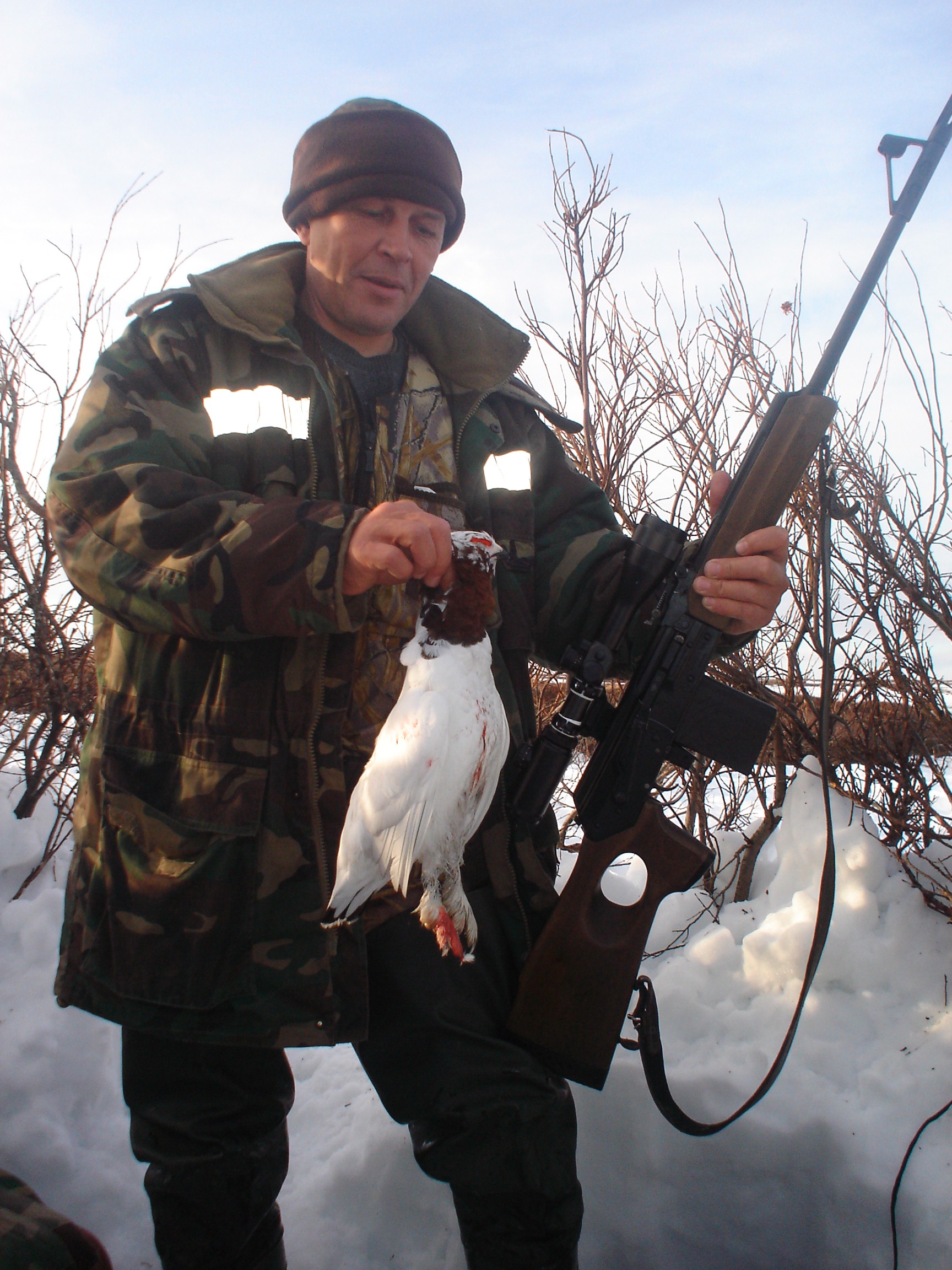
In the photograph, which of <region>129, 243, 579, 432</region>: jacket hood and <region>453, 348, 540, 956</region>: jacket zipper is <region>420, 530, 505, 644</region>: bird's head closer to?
<region>453, 348, 540, 956</region>: jacket zipper

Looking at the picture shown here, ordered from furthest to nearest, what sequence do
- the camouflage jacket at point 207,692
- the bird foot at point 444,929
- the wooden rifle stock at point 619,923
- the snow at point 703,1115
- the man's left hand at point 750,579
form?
the snow at point 703,1115, the wooden rifle stock at point 619,923, the man's left hand at point 750,579, the bird foot at point 444,929, the camouflage jacket at point 207,692

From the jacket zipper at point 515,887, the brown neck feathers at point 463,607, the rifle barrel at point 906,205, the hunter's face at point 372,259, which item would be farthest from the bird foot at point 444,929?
the rifle barrel at point 906,205

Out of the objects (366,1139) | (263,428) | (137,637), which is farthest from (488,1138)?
(263,428)

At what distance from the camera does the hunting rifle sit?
2.00 metres

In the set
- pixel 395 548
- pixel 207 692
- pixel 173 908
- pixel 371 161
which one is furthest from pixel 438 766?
pixel 371 161

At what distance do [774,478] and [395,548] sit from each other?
1.13 metres

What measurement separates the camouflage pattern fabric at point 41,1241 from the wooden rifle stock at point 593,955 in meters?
1.16

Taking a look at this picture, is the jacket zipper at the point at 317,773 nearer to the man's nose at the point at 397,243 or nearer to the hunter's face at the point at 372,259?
the hunter's face at the point at 372,259

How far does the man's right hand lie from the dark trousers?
3.15 feet

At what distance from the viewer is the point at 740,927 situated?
360 cm

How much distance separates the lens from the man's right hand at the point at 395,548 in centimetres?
142

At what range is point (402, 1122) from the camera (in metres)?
1.83

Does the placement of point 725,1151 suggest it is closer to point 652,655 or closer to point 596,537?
point 652,655

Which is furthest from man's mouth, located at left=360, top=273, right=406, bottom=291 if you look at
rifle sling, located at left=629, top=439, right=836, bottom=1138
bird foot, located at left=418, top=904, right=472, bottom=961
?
bird foot, located at left=418, top=904, right=472, bottom=961
